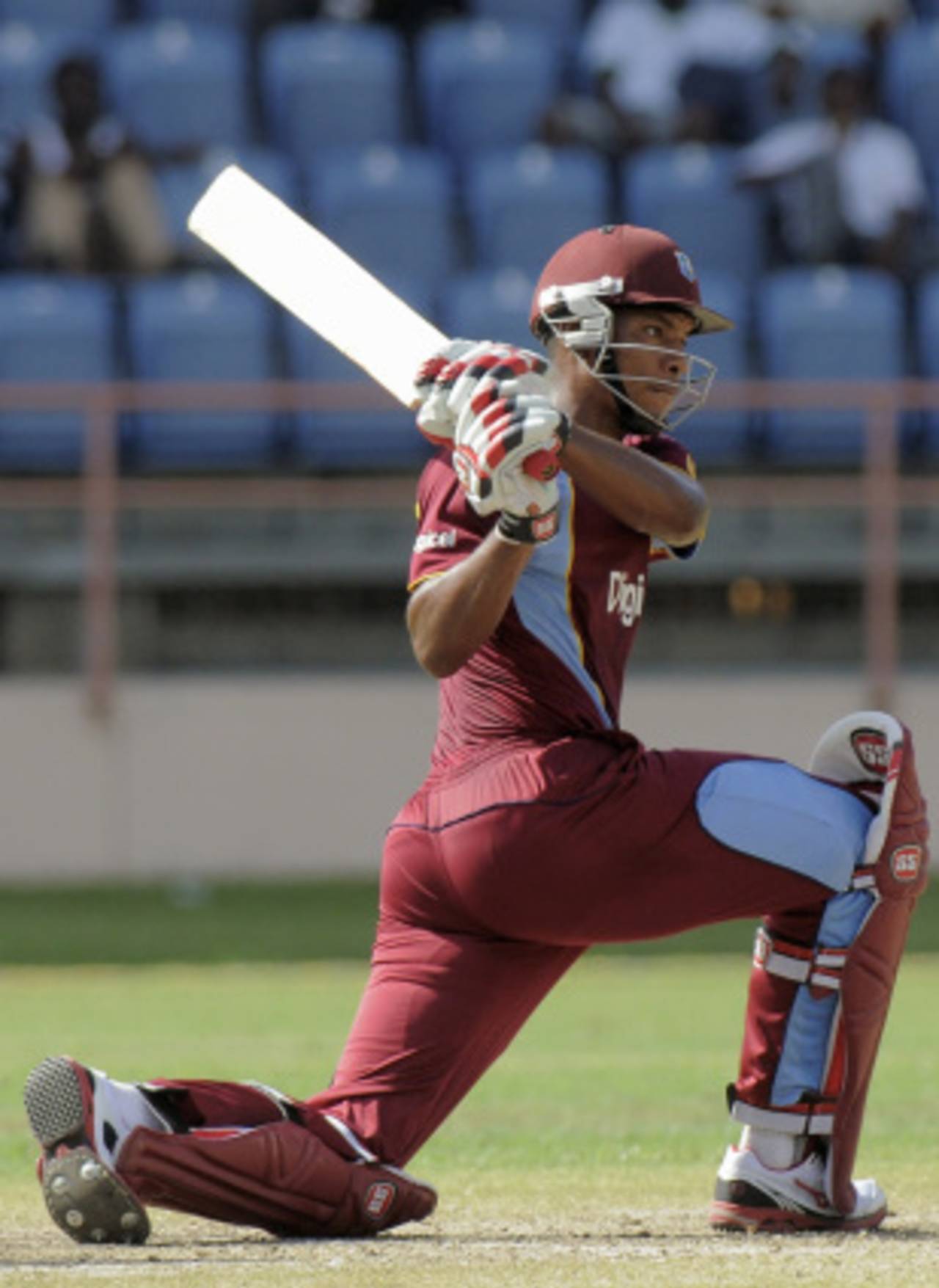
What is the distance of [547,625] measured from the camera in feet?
16.4

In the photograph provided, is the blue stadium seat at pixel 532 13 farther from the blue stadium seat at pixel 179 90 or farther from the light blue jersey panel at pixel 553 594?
the light blue jersey panel at pixel 553 594

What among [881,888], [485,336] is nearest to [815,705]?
[485,336]

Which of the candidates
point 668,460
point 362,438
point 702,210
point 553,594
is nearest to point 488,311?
point 362,438

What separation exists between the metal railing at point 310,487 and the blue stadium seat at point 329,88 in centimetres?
233

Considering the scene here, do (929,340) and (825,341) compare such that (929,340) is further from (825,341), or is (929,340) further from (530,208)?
(530,208)

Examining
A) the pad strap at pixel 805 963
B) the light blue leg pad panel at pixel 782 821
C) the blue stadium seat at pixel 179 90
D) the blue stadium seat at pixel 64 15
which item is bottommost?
the pad strap at pixel 805 963

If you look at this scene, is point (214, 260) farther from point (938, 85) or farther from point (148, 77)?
point (938, 85)

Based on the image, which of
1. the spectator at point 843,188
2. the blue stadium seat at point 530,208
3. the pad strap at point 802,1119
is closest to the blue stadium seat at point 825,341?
the spectator at point 843,188

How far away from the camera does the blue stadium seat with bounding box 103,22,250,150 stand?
1590cm

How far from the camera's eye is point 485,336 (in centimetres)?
1399

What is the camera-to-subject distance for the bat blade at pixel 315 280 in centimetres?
532

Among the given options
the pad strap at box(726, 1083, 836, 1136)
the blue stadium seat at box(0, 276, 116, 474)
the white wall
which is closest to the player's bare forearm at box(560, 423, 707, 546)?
the pad strap at box(726, 1083, 836, 1136)

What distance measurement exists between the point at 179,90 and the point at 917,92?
14.3 ft

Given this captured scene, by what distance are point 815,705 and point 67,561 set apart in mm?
3952
